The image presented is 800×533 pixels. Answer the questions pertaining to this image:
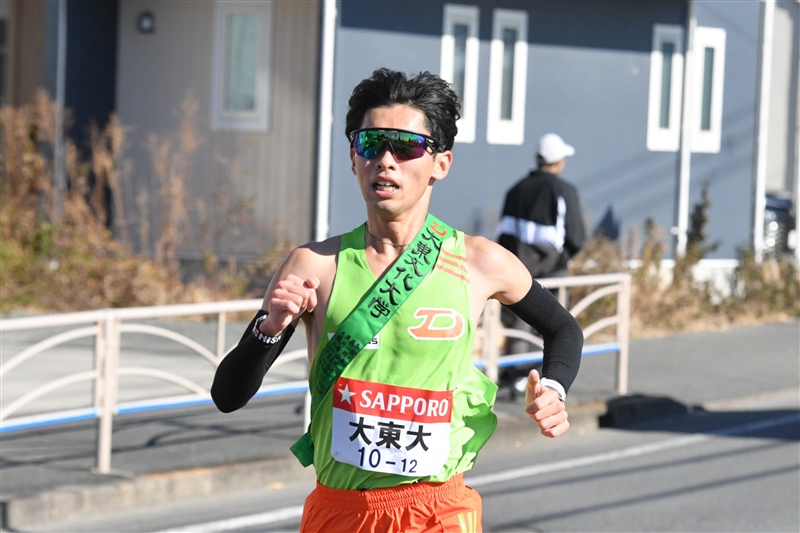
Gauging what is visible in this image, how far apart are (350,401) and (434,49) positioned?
458 inches

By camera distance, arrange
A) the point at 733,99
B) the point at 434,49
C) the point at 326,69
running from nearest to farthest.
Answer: the point at 326,69 < the point at 434,49 < the point at 733,99

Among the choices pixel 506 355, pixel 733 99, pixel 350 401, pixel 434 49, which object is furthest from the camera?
pixel 733 99

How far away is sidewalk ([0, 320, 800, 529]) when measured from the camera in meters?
6.56

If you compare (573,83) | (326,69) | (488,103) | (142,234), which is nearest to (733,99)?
(573,83)

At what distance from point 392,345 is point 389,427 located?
22 centimetres

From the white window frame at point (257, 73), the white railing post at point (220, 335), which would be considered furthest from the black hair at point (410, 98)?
the white window frame at point (257, 73)

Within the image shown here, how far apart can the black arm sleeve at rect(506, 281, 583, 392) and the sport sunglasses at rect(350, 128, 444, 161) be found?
1.80ft

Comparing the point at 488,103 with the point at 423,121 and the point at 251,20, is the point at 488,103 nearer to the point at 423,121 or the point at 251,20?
the point at 251,20

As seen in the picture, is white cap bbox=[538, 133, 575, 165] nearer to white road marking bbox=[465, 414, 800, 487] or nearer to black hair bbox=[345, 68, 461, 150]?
white road marking bbox=[465, 414, 800, 487]

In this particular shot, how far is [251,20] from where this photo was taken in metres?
14.6

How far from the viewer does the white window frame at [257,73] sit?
569 inches

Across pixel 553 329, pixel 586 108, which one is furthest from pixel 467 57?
pixel 553 329

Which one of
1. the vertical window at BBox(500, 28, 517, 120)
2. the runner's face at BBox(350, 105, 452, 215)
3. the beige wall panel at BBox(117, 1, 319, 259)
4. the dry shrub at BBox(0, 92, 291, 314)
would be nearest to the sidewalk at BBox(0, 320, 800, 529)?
the dry shrub at BBox(0, 92, 291, 314)

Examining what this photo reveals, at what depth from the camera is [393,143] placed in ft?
10.2
